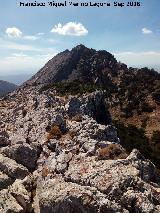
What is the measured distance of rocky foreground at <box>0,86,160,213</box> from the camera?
59.3 ft

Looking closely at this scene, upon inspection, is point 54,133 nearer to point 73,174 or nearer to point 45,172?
point 45,172

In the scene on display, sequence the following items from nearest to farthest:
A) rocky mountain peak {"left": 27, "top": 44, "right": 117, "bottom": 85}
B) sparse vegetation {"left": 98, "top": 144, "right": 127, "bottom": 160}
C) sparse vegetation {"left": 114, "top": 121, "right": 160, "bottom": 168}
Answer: sparse vegetation {"left": 98, "top": 144, "right": 127, "bottom": 160}
sparse vegetation {"left": 114, "top": 121, "right": 160, "bottom": 168}
rocky mountain peak {"left": 27, "top": 44, "right": 117, "bottom": 85}

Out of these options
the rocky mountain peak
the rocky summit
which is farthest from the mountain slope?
the rocky summit

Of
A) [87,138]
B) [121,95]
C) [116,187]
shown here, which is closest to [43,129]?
[87,138]

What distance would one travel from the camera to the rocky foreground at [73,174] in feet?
59.3

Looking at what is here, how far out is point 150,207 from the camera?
17.4 meters

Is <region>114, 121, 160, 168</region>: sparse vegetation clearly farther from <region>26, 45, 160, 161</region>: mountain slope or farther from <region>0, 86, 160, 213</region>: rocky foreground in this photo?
<region>0, 86, 160, 213</region>: rocky foreground

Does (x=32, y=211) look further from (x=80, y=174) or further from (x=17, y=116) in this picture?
(x=17, y=116)

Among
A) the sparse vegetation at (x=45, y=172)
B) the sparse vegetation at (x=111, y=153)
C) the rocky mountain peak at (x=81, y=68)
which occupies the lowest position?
the sparse vegetation at (x=45, y=172)

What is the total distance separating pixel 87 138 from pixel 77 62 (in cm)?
15049

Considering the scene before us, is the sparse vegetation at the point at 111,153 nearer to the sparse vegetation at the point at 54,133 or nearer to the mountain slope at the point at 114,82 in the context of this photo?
the sparse vegetation at the point at 54,133

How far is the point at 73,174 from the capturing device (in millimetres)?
21531

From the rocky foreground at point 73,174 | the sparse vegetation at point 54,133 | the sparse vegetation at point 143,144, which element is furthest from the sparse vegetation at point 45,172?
the sparse vegetation at point 143,144

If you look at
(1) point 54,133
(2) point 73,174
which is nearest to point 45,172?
(2) point 73,174
